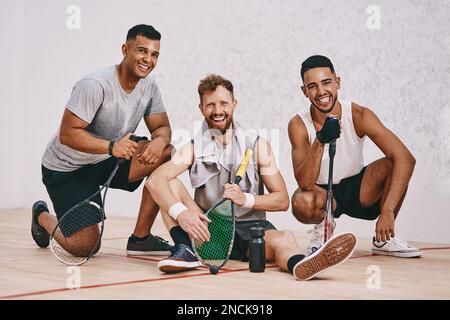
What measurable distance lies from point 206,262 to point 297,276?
36cm

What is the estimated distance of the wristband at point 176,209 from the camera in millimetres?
2426

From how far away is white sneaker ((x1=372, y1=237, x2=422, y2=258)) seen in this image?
285 cm

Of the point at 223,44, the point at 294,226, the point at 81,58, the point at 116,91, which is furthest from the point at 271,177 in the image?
the point at 81,58

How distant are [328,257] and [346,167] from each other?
864 mm

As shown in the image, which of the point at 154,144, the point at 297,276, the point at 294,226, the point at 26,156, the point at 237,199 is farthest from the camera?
the point at 26,156

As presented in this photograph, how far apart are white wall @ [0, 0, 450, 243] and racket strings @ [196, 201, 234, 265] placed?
135 centimetres

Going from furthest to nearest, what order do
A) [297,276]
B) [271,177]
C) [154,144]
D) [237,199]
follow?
[154,144]
[271,177]
[237,199]
[297,276]

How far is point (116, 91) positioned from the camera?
9.05 feet

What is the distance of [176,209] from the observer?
244 centimetres

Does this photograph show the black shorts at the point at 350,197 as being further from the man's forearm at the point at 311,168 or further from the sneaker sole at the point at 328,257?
the sneaker sole at the point at 328,257

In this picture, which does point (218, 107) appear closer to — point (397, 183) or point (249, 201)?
point (249, 201)

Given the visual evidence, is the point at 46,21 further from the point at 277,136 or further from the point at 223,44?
the point at 277,136

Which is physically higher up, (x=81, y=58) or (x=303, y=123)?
(x=81, y=58)

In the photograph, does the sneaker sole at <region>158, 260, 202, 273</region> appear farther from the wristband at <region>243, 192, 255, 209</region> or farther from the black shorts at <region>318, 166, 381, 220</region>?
the black shorts at <region>318, 166, 381, 220</region>
